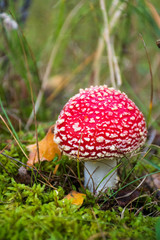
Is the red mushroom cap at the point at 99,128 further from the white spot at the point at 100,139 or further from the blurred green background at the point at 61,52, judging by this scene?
the blurred green background at the point at 61,52

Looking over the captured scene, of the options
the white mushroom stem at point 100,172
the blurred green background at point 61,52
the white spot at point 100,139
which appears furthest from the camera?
the blurred green background at point 61,52

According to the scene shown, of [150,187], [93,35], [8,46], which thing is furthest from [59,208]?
[93,35]

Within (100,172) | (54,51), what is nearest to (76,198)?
(100,172)

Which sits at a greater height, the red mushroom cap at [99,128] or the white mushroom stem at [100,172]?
the red mushroom cap at [99,128]

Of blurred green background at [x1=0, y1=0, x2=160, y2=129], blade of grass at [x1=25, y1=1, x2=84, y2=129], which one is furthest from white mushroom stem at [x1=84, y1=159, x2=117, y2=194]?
blade of grass at [x1=25, y1=1, x2=84, y2=129]

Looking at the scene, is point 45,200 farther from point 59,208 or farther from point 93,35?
point 93,35

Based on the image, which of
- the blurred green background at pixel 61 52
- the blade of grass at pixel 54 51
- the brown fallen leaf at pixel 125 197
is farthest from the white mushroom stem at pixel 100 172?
the blade of grass at pixel 54 51

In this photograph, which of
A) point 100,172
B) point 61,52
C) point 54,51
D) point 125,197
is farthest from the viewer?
point 61,52

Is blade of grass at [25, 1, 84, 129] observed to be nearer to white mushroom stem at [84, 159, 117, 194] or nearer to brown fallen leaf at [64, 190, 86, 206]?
white mushroom stem at [84, 159, 117, 194]

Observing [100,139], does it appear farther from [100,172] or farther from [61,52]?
[61,52]

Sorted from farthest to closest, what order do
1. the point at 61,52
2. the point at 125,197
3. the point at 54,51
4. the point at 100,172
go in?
the point at 61,52
the point at 54,51
the point at 100,172
the point at 125,197
